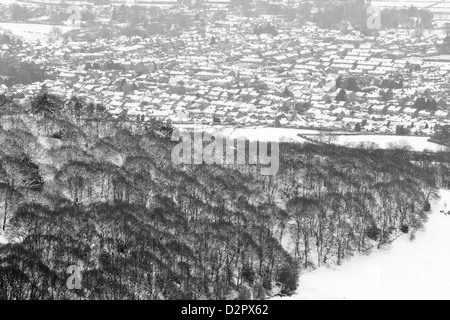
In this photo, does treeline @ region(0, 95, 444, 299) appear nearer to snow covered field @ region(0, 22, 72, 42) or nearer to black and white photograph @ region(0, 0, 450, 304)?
black and white photograph @ region(0, 0, 450, 304)

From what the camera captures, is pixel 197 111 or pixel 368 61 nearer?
pixel 197 111

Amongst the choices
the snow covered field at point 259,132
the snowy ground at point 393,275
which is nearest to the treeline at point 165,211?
the snowy ground at point 393,275

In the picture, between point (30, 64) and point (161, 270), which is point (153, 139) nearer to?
point (161, 270)

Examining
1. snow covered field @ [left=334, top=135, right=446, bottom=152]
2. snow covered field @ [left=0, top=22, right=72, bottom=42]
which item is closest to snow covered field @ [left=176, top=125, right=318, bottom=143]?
snow covered field @ [left=334, top=135, right=446, bottom=152]

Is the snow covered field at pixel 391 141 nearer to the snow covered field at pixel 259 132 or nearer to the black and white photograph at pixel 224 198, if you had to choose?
the black and white photograph at pixel 224 198

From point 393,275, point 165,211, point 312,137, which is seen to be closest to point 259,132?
point 312,137
